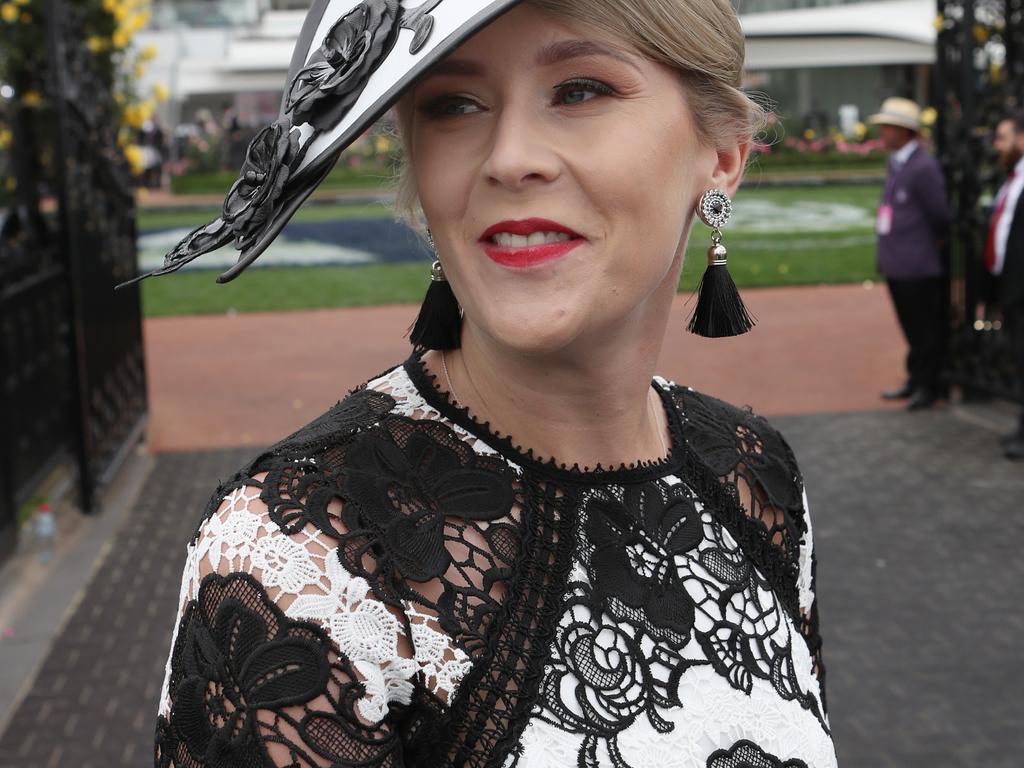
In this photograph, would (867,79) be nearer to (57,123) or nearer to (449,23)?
(57,123)

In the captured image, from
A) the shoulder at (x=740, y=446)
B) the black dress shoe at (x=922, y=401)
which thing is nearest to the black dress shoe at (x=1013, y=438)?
the black dress shoe at (x=922, y=401)

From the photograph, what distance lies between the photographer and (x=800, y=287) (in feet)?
52.2

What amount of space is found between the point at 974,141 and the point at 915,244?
0.92 m

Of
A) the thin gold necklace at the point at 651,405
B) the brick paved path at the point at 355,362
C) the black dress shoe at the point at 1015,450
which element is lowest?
the brick paved path at the point at 355,362

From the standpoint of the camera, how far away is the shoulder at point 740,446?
6.31ft

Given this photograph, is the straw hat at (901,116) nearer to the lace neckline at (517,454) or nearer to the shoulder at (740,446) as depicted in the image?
the shoulder at (740,446)

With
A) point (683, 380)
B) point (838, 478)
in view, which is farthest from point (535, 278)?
point (683, 380)

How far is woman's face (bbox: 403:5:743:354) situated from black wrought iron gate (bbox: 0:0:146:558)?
5417 millimetres

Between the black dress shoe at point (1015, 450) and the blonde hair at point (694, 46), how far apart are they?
7184 millimetres

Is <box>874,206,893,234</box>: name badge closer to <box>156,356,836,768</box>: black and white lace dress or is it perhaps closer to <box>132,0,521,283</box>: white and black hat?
<box>156,356,836,768</box>: black and white lace dress

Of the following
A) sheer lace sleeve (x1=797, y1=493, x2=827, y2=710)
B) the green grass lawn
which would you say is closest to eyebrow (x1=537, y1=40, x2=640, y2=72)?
sheer lace sleeve (x1=797, y1=493, x2=827, y2=710)

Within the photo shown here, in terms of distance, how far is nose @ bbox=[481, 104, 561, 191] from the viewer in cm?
145

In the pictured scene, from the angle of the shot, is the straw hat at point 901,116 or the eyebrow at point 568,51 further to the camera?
the straw hat at point 901,116

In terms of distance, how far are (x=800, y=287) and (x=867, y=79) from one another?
126ft
